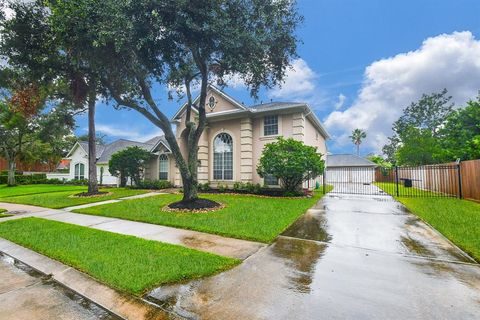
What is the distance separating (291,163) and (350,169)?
25.6 metres

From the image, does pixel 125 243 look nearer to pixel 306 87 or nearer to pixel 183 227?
pixel 183 227

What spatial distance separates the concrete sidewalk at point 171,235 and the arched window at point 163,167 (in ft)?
38.2

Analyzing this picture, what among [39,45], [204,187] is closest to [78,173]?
[204,187]

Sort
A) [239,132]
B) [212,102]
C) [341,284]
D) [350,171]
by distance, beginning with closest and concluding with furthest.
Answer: [341,284]
[239,132]
[212,102]
[350,171]

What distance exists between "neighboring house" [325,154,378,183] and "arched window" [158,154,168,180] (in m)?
22.1

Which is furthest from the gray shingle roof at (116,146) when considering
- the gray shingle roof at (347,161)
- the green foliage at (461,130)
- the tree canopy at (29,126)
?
the green foliage at (461,130)

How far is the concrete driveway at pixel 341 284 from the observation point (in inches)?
122

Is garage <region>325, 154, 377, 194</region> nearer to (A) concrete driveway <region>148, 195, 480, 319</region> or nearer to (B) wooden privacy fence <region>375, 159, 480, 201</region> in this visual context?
(B) wooden privacy fence <region>375, 159, 480, 201</region>

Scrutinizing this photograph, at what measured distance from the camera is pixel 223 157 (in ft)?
57.7

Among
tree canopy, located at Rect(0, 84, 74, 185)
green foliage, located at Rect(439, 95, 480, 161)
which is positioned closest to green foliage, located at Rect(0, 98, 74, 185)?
tree canopy, located at Rect(0, 84, 74, 185)

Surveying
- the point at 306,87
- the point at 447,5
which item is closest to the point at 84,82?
the point at 306,87

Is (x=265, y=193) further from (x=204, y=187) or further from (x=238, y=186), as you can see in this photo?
(x=204, y=187)

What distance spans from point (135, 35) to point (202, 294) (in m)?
8.53

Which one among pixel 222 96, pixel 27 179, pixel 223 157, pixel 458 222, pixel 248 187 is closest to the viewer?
pixel 458 222
